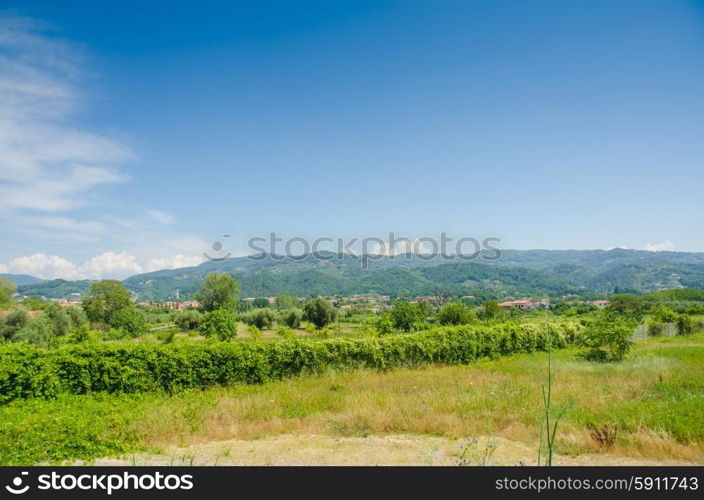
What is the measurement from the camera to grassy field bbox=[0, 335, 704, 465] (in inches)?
305

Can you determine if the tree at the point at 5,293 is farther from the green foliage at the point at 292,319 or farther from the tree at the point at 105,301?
the green foliage at the point at 292,319

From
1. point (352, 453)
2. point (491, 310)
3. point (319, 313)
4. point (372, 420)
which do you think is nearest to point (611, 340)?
point (372, 420)

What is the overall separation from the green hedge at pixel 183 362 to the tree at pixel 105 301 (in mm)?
63834

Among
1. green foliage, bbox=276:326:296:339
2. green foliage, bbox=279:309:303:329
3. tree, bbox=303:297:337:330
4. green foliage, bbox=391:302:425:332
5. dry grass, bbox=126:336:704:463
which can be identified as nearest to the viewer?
dry grass, bbox=126:336:704:463

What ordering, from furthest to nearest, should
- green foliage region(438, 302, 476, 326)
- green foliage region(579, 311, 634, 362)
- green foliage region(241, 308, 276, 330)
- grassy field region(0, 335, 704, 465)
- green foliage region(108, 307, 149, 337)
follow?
green foliage region(241, 308, 276, 330) → green foliage region(108, 307, 149, 337) → green foliage region(438, 302, 476, 326) → green foliage region(579, 311, 634, 362) → grassy field region(0, 335, 704, 465)

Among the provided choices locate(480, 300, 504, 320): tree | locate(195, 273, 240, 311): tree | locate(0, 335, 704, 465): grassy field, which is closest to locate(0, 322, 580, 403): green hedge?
locate(0, 335, 704, 465): grassy field

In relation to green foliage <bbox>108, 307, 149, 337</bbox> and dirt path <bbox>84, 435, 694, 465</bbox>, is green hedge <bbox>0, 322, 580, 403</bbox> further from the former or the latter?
green foliage <bbox>108, 307, 149, 337</bbox>

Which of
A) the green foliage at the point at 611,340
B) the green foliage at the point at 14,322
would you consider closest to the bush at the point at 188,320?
the green foliage at the point at 14,322

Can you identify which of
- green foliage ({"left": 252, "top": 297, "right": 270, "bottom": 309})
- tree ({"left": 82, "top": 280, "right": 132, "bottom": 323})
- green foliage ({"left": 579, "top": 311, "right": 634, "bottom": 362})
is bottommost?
green foliage ({"left": 252, "top": 297, "right": 270, "bottom": 309})

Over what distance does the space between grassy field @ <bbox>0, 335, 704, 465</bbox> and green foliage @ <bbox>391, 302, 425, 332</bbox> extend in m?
30.6

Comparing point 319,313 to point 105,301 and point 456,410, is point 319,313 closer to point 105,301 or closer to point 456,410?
point 105,301

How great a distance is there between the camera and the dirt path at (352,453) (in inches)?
291

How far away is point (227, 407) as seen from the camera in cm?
1165
